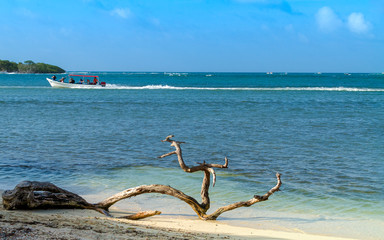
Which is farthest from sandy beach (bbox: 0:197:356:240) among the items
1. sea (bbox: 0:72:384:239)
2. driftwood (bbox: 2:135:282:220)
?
sea (bbox: 0:72:384:239)

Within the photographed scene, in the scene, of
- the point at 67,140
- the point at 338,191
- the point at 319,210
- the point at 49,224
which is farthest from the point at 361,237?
the point at 67,140

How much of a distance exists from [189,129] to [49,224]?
13.9 meters

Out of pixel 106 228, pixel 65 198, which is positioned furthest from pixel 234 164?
pixel 106 228

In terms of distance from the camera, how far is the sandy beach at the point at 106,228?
16.4 ft

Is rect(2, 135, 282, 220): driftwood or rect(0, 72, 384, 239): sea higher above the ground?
rect(2, 135, 282, 220): driftwood

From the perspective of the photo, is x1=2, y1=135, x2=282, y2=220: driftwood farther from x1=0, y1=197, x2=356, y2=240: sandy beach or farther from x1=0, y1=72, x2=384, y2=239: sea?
x1=0, y1=72, x2=384, y2=239: sea

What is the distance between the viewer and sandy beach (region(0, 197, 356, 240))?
499cm

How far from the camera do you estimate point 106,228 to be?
221 inches

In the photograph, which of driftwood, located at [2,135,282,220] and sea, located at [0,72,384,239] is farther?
sea, located at [0,72,384,239]

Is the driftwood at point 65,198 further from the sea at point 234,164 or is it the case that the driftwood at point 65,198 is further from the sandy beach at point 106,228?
the sea at point 234,164

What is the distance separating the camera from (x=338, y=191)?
910 centimetres

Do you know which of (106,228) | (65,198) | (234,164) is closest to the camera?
(106,228)

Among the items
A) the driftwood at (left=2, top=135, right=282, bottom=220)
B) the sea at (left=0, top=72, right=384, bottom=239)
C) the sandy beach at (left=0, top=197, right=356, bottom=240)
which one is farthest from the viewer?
the sea at (left=0, top=72, right=384, bottom=239)

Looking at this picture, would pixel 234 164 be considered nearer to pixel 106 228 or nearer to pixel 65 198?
pixel 65 198
